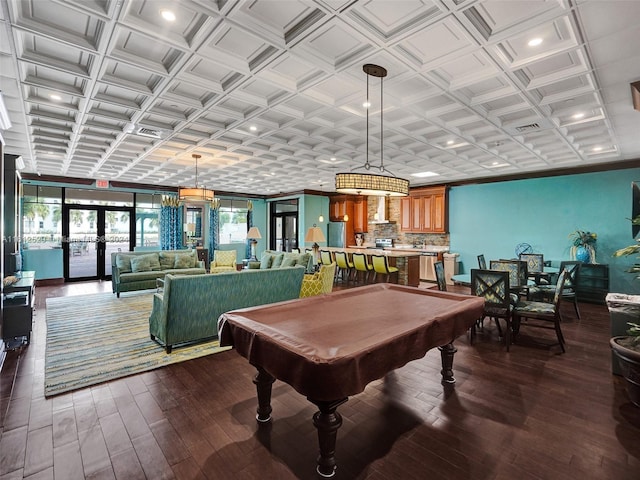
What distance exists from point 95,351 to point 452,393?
A: 3.98 metres

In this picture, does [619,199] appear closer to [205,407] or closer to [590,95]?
[590,95]

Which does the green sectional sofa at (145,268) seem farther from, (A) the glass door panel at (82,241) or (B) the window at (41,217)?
(B) the window at (41,217)

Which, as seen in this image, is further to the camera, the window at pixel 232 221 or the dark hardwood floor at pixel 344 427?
the window at pixel 232 221

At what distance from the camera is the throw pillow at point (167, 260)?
7.71m

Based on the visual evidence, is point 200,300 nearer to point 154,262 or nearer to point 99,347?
point 99,347

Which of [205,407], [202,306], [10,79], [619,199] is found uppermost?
[10,79]

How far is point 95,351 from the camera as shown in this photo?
3.77m

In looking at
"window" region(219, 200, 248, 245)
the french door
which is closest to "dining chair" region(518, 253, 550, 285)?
"window" region(219, 200, 248, 245)

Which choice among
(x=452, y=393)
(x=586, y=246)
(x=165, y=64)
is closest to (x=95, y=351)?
(x=165, y=64)

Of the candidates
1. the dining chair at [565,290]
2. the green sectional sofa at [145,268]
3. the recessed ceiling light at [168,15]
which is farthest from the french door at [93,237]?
the dining chair at [565,290]

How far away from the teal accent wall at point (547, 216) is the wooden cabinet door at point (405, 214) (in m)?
1.20

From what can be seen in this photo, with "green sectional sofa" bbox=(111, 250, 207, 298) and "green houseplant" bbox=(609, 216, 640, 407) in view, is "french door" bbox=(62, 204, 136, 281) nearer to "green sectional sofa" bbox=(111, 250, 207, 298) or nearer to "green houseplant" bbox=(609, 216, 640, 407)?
"green sectional sofa" bbox=(111, 250, 207, 298)

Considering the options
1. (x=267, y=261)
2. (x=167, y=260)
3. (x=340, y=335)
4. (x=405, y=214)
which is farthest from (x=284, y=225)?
(x=340, y=335)

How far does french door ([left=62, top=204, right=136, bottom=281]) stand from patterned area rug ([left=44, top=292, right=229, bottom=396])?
375 centimetres
